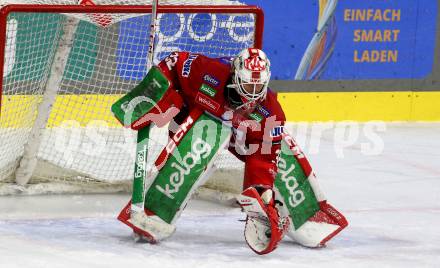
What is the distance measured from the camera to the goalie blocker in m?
4.81

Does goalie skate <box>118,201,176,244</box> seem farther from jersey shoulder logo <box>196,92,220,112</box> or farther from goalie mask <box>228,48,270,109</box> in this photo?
goalie mask <box>228,48,270,109</box>

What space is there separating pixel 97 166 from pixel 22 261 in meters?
1.65

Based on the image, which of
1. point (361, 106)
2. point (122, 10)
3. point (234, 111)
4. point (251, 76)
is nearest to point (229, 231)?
point (234, 111)

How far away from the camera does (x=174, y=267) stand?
14.8ft

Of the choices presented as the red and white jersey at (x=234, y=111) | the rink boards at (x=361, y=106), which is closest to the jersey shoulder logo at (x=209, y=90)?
the red and white jersey at (x=234, y=111)

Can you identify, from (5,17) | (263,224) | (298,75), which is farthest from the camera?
(298,75)

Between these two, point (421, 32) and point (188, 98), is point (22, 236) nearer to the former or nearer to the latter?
point (188, 98)

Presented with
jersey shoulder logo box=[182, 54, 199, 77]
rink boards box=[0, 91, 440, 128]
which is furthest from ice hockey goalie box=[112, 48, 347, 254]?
rink boards box=[0, 91, 440, 128]

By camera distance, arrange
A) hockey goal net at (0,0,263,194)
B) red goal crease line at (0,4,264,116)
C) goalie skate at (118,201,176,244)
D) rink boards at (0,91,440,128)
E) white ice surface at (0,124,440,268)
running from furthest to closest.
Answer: rink boards at (0,91,440,128) < hockey goal net at (0,0,263,194) < red goal crease line at (0,4,264,116) < goalie skate at (118,201,176,244) < white ice surface at (0,124,440,268)

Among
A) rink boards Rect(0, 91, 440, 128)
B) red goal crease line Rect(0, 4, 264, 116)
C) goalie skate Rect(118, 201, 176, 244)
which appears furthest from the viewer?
rink boards Rect(0, 91, 440, 128)

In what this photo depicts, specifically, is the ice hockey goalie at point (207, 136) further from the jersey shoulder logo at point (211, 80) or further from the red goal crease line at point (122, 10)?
the red goal crease line at point (122, 10)

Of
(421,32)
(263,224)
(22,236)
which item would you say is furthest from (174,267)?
(421,32)

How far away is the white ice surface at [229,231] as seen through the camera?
15.2ft

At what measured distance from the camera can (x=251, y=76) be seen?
4.67m
